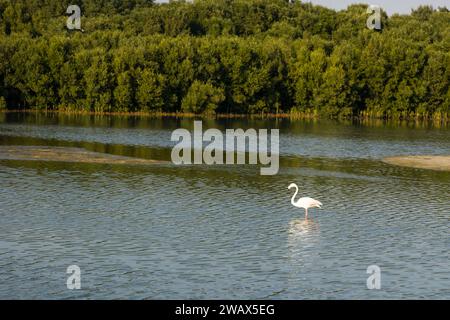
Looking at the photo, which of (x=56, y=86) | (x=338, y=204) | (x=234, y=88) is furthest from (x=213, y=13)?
(x=338, y=204)

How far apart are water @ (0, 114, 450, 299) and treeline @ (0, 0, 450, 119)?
70397mm

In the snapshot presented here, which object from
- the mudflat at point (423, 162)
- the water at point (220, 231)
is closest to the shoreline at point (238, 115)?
the mudflat at point (423, 162)

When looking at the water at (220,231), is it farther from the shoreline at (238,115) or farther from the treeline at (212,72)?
the treeline at (212,72)

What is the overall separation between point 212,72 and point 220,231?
108917 millimetres

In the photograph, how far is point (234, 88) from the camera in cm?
14950

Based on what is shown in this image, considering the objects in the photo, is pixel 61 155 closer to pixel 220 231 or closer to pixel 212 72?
pixel 220 231

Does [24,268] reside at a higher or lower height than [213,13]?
lower

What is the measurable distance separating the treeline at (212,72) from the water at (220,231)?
231ft

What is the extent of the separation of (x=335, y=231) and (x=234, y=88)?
362 feet

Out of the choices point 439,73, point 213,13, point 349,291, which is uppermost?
point 213,13

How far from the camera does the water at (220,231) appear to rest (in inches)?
1207

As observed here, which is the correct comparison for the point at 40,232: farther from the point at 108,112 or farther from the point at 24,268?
the point at 108,112

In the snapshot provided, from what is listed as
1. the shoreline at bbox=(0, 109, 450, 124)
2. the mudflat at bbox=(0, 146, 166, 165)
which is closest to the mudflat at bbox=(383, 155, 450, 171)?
the mudflat at bbox=(0, 146, 166, 165)

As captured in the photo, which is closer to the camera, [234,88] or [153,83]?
[153,83]
